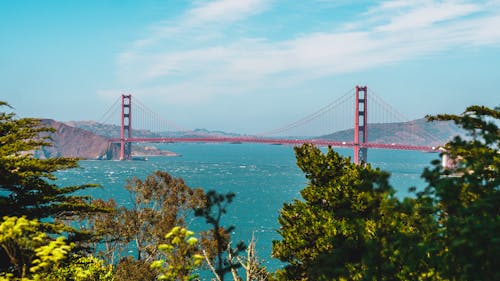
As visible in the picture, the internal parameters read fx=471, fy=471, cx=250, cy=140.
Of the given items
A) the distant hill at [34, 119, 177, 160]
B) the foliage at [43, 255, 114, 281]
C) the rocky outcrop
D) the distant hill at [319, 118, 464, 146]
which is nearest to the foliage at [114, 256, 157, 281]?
the foliage at [43, 255, 114, 281]

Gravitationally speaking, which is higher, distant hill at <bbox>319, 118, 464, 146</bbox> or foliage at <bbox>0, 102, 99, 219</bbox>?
distant hill at <bbox>319, 118, 464, 146</bbox>

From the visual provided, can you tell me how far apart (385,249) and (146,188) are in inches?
807

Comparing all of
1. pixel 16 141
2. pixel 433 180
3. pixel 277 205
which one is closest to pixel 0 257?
pixel 16 141

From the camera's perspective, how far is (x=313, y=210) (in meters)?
12.8

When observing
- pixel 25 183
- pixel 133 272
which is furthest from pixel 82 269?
pixel 133 272

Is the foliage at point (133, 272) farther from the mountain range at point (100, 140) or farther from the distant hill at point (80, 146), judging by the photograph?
the distant hill at point (80, 146)

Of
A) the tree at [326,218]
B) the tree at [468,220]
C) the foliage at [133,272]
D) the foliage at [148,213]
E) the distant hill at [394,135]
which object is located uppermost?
the distant hill at [394,135]

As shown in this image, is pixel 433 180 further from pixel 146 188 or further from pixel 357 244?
pixel 146 188

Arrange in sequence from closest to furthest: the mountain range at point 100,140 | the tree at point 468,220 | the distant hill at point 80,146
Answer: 1. the tree at point 468,220
2. the distant hill at point 80,146
3. the mountain range at point 100,140

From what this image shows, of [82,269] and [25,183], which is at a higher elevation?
[25,183]

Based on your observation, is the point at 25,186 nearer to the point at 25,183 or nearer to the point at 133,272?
the point at 25,183

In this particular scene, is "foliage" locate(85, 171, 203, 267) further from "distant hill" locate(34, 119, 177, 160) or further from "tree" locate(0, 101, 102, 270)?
"distant hill" locate(34, 119, 177, 160)

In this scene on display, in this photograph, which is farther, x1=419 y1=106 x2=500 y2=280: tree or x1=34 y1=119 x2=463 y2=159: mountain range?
x1=34 y1=119 x2=463 y2=159: mountain range

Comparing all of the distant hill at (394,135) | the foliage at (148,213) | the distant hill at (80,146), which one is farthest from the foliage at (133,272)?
the distant hill at (394,135)
